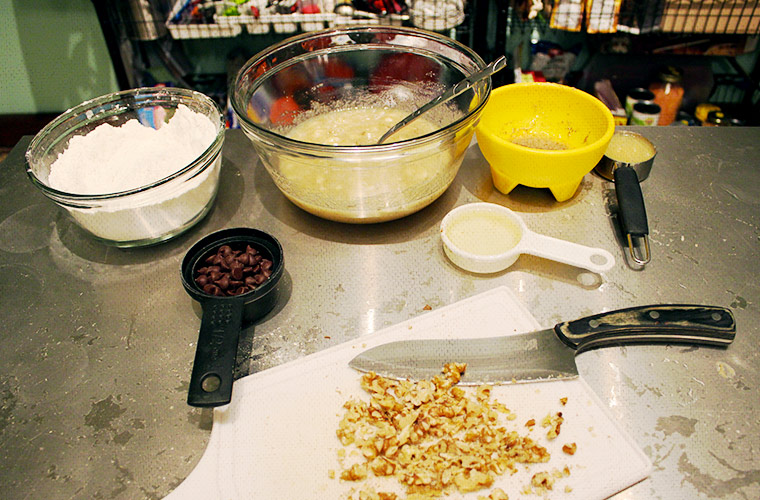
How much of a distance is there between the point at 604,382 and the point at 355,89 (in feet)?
2.71

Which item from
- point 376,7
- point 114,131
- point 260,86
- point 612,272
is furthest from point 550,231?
point 376,7

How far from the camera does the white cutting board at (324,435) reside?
2.19ft

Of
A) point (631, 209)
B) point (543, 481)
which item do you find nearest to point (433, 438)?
point (543, 481)

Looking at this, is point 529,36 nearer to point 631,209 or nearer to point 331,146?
point 631,209

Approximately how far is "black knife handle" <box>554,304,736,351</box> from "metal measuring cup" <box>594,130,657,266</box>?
167 mm

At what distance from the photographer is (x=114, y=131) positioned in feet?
3.54

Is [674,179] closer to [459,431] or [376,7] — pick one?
[459,431]

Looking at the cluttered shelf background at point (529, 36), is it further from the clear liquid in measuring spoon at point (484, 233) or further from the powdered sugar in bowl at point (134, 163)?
the clear liquid in measuring spoon at point (484, 233)

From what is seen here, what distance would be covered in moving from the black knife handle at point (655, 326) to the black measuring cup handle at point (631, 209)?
17 centimetres

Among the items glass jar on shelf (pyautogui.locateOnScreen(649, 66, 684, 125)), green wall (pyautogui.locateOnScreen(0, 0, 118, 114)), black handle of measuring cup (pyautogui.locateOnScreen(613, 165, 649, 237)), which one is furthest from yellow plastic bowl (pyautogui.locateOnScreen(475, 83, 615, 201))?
green wall (pyautogui.locateOnScreen(0, 0, 118, 114))

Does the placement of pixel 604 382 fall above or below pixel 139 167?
below

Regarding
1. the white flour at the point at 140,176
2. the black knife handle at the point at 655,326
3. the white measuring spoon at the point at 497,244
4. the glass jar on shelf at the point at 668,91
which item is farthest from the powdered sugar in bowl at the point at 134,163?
the glass jar on shelf at the point at 668,91

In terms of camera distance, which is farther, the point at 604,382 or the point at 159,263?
the point at 159,263

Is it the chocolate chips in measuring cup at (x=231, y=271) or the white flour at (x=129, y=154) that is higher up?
the white flour at (x=129, y=154)
